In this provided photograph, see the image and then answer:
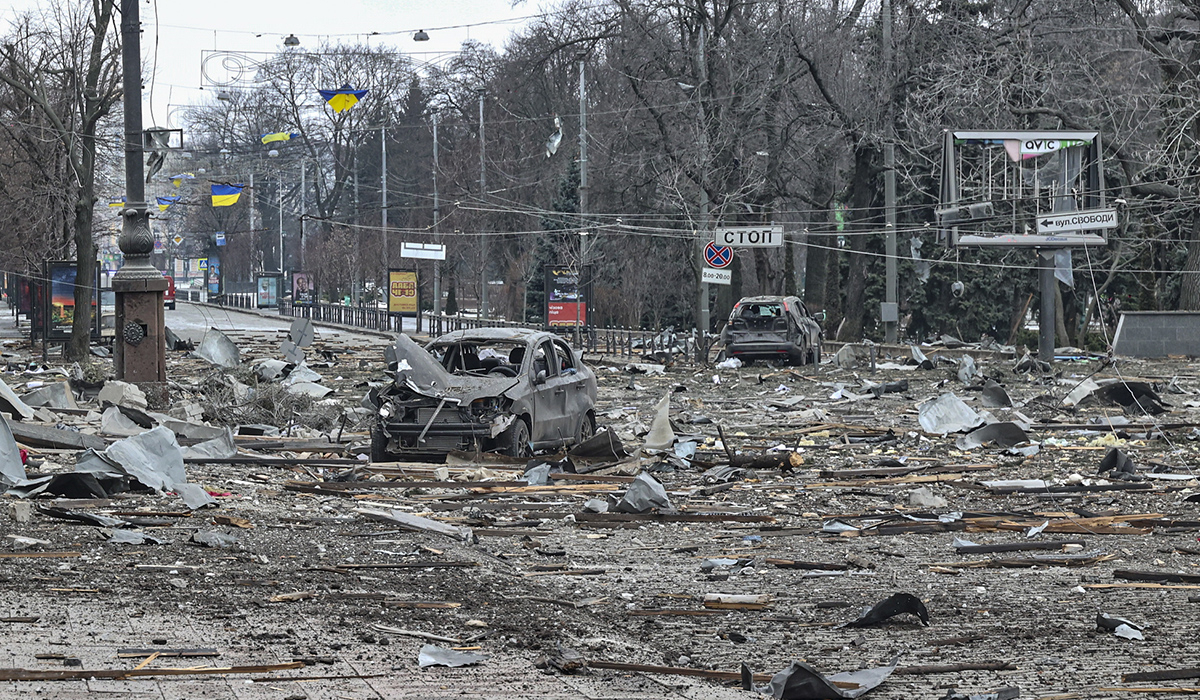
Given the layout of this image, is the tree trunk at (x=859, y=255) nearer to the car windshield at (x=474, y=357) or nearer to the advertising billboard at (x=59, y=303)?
the advertising billboard at (x=59, y=303)

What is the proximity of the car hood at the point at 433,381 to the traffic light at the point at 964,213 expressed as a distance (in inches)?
879

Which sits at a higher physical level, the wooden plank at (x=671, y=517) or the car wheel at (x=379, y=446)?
the car wheel at (x=379, y=446)

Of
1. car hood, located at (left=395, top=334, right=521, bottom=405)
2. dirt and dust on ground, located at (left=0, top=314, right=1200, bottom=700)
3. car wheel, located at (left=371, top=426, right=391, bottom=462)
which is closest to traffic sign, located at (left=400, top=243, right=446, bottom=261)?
dirt and dust on ground, located at (left=0, top=314, right=1200, bottom=700)

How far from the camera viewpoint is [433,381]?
47.8 feet

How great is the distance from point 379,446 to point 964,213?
83.9 feet

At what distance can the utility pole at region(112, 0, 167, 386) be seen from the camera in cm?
1834

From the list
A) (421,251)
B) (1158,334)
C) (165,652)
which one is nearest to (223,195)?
(421,251)

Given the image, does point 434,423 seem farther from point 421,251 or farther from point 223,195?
point 223,195

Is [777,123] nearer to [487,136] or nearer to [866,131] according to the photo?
[866,131]

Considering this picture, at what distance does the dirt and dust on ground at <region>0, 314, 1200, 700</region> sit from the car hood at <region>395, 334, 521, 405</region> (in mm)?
696

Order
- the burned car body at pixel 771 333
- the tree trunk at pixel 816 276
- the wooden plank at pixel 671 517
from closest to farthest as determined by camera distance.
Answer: the wooden plank at pixel 671 517
the burned car body at pixel 771 333
the tree trunk at pixel 816 276

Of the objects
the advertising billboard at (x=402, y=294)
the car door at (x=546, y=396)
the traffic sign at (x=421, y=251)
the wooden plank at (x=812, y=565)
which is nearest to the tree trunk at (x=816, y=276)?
the traffic sign at (x=421, y=251)

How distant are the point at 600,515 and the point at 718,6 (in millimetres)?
36894

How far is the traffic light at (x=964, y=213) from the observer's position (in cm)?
3441
